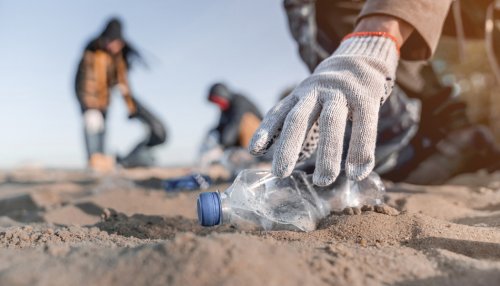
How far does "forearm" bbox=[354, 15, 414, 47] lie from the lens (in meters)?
1.72

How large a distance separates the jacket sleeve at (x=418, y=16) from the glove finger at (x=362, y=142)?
1.95ft

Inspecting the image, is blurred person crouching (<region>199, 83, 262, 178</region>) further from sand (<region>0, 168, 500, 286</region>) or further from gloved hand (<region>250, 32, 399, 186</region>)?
sand (<region>0, 168, 500, 286</region>)

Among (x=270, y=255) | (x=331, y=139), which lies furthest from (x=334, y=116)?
(x=270, y=255)

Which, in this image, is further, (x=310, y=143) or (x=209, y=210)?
(x=310, y=143)

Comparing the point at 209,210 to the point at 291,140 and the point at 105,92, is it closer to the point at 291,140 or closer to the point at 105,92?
the point at 291,140

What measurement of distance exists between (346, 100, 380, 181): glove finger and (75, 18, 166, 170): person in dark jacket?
15.6 ft

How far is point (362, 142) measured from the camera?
1354mm

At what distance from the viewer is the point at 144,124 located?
230 inches

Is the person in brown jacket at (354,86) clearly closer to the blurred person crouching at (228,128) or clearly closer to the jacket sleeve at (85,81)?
the blurred person crouching at (228,128)

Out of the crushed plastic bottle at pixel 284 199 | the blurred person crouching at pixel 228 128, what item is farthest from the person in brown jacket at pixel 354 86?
the blurred person crouching at pixel 228 128

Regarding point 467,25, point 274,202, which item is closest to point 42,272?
point 274,202

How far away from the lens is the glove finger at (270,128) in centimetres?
143

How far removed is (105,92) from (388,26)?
4.66 m

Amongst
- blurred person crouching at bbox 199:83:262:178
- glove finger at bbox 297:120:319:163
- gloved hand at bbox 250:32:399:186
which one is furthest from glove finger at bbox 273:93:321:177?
blurred person crouching at bbox 199:83:262:178
